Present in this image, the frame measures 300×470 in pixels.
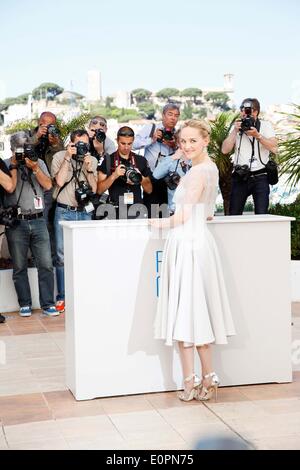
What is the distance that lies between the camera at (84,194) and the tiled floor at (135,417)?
1996 millimetres

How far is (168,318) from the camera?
4.48 meters

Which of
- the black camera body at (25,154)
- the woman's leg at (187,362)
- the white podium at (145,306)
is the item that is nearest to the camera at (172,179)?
the black camera body at (25,154)

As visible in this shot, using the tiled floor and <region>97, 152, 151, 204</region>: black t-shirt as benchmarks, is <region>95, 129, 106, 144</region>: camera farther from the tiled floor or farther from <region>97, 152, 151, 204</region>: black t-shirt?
the tiled floor

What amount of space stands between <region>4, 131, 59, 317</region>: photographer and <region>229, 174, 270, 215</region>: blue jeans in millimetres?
1830

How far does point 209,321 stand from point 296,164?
4495mm

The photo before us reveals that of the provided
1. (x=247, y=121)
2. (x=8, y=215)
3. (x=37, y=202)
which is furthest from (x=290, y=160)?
(x=8, y=215)

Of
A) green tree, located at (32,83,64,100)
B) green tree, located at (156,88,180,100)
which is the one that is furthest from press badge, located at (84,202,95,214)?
green tree, located at (156,88,180,100)

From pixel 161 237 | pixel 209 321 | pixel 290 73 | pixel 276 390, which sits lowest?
pixel 276 390

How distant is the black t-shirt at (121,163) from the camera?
699 cm

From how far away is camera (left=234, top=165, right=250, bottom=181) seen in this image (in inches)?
294

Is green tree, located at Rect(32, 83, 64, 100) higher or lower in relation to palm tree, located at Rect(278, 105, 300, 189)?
higher

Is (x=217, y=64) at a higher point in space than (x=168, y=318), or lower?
higher
